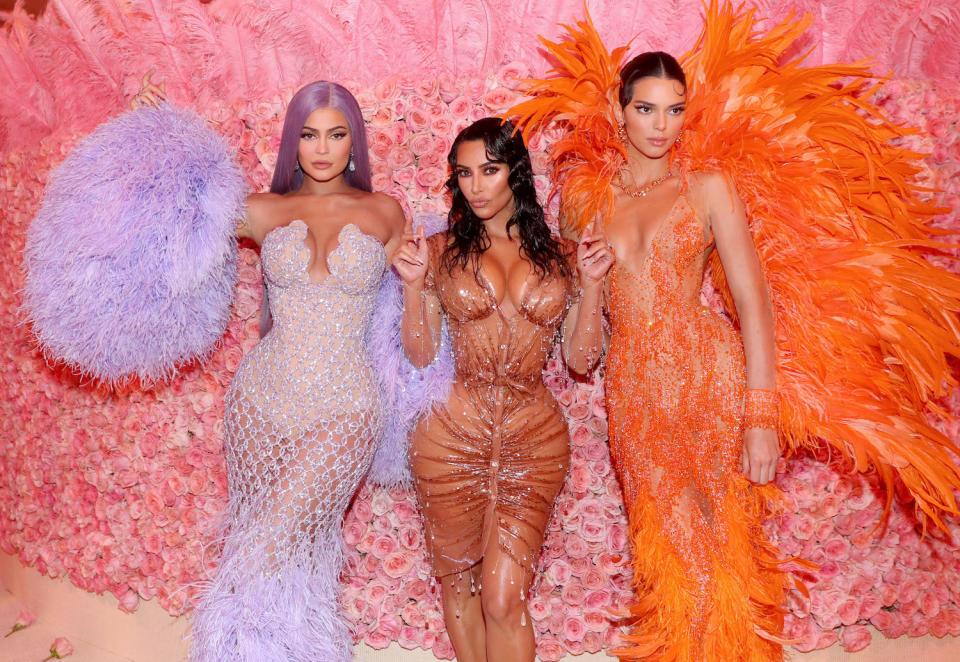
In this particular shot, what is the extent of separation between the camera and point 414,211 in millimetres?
3305

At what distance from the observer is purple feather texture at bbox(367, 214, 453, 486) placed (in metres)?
2.96

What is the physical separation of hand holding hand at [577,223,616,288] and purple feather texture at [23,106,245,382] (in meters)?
1.22

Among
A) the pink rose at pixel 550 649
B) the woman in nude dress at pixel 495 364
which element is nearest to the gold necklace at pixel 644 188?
the woman in nude dress at pixel 495 364

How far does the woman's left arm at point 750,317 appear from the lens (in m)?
2.53

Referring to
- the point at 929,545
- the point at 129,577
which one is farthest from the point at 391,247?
the point at 929,545

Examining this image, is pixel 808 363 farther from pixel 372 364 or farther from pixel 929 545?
pixel 372 364

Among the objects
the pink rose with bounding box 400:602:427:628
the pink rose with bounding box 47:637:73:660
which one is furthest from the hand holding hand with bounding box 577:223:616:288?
the pink rose with bounding box 47:637:73:660

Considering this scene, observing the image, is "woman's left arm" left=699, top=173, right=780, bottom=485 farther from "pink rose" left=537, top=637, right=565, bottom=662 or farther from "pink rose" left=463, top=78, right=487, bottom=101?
"pink rose" left=537, top=637, right=565, bottom=662

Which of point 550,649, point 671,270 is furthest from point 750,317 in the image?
point 550,649

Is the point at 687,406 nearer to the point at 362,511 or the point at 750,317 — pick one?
the point at 750,317

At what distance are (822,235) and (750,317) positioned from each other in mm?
505

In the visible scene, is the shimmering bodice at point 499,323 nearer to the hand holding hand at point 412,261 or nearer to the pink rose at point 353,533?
the hand holding hand at point 412,261

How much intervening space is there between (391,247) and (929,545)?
8.06 ft

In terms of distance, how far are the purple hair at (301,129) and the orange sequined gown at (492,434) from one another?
50 centimetres
